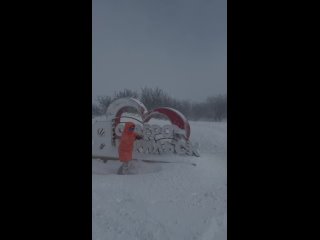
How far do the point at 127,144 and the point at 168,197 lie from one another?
111 cm

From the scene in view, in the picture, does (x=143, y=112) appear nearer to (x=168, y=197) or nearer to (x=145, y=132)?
(x=145, y=132)

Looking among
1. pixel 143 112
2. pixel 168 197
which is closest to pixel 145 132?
pixel 143 112

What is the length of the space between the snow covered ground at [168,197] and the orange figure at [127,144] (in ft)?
0.37

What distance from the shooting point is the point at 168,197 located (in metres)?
2.96

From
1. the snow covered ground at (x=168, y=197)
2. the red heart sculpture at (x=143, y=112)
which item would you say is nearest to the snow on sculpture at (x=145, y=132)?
the red heart sculpture at (x=143, y=112)

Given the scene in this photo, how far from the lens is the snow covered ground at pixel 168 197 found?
2383mm

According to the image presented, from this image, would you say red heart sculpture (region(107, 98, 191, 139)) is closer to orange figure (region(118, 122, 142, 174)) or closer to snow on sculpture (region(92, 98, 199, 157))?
snow on sculpture (region(92, 98, 199, 157))

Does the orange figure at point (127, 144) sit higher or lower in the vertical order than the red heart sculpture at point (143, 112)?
lower

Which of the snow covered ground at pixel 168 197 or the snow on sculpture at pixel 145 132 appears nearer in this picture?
the snow covered ground at pixel 168 197

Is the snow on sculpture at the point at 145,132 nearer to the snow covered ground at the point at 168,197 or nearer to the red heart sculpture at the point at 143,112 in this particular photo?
the red heart sculpture at the point at 143,112

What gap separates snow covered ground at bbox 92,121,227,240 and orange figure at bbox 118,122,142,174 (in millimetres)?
112
